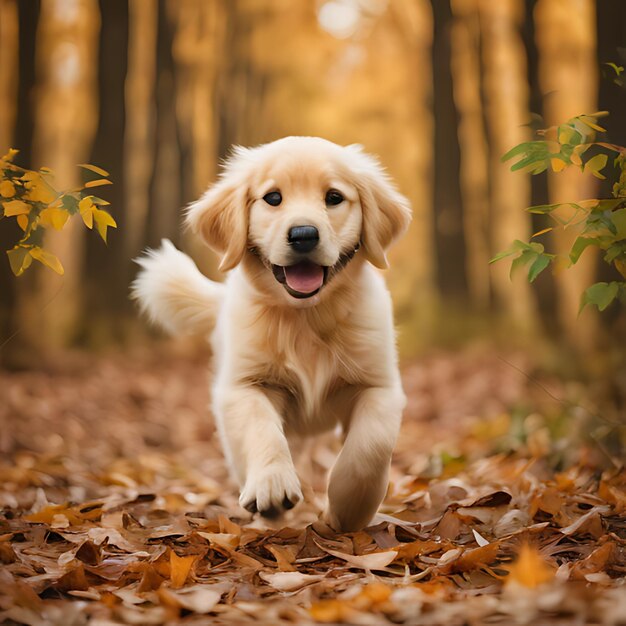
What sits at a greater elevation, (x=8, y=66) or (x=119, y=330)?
(x=8, y=66)

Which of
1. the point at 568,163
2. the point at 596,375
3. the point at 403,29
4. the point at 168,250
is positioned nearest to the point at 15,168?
the point at 168,250

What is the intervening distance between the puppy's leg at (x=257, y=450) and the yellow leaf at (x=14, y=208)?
101cm

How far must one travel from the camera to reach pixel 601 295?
2598mm

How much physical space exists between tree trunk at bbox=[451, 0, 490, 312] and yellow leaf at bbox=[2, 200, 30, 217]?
31.9 ft

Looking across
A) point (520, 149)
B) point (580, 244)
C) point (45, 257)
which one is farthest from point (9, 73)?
point (580, 244)

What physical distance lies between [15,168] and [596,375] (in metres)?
4.54

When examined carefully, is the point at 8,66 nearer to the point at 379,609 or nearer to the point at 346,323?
the point at 346,323

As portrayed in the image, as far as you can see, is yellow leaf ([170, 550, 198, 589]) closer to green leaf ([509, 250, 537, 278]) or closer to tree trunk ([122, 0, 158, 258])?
green leaf ([509, 250, 537, 278])

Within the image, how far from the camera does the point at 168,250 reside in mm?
3932

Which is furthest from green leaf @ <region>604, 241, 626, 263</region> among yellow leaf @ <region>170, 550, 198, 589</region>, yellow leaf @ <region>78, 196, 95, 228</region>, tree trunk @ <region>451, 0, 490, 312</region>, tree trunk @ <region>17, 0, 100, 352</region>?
tree trunk @ <region>451, 0, 490, 312</region>

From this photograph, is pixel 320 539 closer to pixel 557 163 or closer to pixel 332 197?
pixel 332 197

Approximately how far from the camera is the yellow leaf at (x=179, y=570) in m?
2.18

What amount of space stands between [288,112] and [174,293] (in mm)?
11835

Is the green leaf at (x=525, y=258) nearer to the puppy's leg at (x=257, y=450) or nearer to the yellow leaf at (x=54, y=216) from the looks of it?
the puppy's leg at (x=257, y=450)
